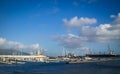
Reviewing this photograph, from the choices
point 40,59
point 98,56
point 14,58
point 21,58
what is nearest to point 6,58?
point 14,58

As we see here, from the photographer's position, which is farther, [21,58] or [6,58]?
[21,58]

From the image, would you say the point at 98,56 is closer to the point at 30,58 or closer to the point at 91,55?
the point at 91,55

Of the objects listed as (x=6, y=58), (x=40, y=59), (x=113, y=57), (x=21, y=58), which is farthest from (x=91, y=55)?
(x=6, y=58)

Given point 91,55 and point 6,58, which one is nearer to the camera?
point 6,58

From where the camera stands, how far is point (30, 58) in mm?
190250

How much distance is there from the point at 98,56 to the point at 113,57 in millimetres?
15117

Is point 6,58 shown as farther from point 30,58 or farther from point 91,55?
point 91,55

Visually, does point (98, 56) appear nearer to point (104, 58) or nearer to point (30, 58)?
point (104, 58)

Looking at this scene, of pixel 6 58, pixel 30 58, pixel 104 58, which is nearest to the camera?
pixel 6 58

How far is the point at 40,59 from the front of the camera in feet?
627

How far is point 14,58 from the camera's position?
170 meters

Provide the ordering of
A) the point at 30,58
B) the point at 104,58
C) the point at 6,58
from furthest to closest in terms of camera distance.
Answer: the point at 30,58 → the point at 104,58 → the point at 6,58

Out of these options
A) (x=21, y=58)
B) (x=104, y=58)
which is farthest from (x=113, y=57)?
(x=21, y=58)

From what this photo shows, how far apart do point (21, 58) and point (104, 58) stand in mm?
70013
